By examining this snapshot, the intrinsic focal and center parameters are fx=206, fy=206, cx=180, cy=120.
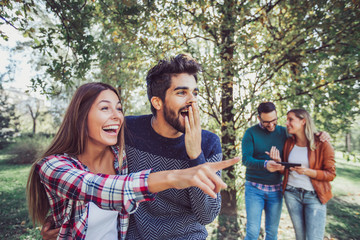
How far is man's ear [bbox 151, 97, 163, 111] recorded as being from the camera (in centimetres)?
229

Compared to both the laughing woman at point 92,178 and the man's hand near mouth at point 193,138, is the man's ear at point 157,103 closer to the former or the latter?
the laughing woman at point 92,178

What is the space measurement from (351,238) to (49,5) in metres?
7.94

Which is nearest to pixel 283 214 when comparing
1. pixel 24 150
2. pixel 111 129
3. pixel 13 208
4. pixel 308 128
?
pixel 308 128

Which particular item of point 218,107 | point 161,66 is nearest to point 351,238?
point 218,107

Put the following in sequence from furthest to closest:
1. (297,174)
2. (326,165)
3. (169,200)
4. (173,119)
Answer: (297,174)
(326,165)
(173,119)
(169,200)

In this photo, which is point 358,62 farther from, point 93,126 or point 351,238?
point 93,126

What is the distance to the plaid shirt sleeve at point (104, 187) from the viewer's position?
1.05 metres

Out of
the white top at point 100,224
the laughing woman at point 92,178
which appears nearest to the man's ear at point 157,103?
the laughing woman at point 92,178

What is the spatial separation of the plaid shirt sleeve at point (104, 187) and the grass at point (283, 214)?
14.7ft

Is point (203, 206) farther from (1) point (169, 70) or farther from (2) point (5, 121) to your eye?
(2) point (5, 121)

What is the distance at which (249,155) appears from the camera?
375 cm

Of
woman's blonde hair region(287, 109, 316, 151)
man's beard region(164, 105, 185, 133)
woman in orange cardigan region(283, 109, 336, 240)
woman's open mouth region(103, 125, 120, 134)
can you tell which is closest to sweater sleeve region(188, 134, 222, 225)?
man's beard region(164, 105, 185, 133)

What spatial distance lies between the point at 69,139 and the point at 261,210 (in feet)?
11.0

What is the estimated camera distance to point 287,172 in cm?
349
